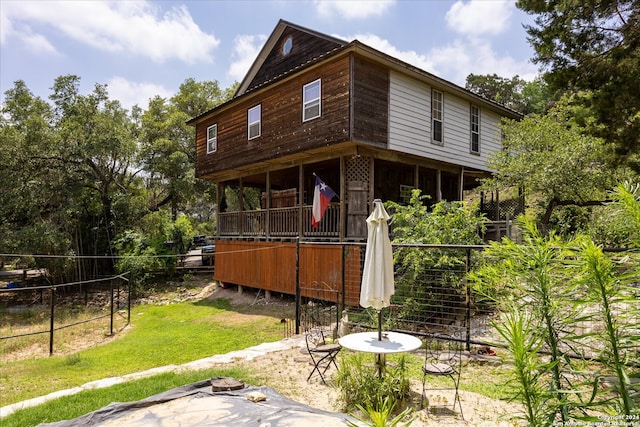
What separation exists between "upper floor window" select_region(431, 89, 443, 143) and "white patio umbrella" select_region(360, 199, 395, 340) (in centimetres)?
912

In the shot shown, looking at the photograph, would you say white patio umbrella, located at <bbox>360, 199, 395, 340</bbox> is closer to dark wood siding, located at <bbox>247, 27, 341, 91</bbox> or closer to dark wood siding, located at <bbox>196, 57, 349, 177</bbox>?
dark wood siding, located at <bbox>196, 57, 349, 177</bbox>

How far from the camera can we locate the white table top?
421 centimetres

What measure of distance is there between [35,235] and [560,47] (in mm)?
20614

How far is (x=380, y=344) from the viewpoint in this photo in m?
4.43

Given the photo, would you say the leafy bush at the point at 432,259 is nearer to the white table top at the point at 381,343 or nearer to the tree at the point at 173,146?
the white table top at the point at 381,343

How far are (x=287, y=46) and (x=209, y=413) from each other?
559 inches

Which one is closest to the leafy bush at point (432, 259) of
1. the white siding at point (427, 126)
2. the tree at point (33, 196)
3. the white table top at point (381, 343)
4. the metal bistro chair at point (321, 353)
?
the metal bistro chair at point (321, 353)

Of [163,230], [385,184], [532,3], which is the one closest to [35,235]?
[163,230]

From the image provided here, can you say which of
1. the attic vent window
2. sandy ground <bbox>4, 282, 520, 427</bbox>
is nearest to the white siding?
the attic vent window

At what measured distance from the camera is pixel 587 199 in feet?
42.3

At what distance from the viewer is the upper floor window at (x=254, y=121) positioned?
46.9 feet

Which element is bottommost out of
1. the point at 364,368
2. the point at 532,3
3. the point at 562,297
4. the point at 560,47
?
the point at 364,368

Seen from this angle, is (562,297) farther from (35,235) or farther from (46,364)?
(35,235)

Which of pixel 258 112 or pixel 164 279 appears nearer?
pixel 258 112
